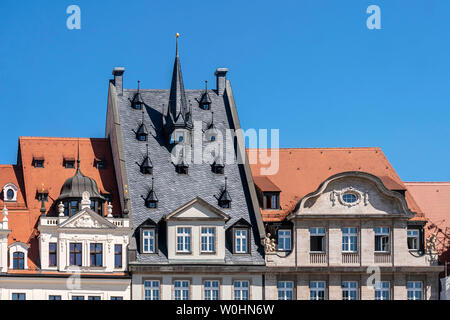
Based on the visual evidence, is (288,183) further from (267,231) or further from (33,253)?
(33,253)

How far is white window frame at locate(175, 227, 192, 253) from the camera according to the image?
91.5 metres

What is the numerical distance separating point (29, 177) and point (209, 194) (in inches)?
474

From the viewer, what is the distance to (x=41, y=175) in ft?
311

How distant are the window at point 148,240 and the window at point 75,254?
4188 mm

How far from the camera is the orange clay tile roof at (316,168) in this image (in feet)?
315

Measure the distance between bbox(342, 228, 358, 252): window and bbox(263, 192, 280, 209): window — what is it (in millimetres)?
5191

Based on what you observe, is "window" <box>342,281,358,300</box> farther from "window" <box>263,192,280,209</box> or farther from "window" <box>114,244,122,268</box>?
"window" <box>114,244,122,268</box>

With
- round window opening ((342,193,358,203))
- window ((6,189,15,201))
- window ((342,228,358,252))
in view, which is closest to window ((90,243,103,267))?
window ((6,189,15,201))

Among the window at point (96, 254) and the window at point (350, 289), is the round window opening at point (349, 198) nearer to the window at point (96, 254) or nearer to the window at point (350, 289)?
the window at point (350, 289)

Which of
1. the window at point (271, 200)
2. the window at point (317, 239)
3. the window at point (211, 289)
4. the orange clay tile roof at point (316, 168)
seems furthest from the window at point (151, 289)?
the window at point (317, 239)

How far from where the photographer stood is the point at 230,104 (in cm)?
10069

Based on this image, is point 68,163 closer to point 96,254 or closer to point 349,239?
point 96,254
